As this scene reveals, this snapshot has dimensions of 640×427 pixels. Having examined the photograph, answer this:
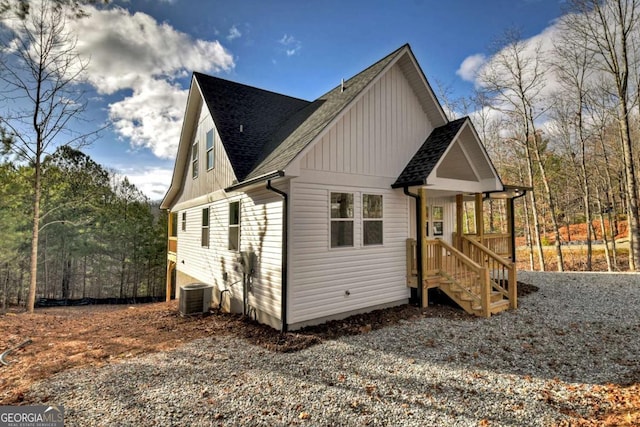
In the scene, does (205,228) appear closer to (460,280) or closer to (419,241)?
(419,241)

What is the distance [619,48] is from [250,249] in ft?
60.7

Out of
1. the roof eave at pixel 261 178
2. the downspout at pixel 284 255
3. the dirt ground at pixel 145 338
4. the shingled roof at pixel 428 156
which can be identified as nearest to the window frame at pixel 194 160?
the roof eave at pixel 261 178

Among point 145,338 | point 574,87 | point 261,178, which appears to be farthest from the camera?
point 574,87

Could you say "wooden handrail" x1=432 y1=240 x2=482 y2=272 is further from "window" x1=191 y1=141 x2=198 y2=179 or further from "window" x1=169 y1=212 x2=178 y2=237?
"window" x1=169 y1=212 x2=178 y2=237

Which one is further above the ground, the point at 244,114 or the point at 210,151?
the point at 244,114

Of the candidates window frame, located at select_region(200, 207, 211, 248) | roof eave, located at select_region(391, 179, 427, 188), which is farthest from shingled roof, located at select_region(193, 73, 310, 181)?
roof eave, located at select_region(391, 179, 427, 188)

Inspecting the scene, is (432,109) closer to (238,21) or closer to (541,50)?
(238,21)

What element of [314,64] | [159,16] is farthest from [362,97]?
[159,16]

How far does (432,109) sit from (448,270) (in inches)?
188

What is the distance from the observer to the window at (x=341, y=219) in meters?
6.90

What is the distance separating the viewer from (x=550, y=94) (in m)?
16.2

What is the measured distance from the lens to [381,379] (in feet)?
13.7

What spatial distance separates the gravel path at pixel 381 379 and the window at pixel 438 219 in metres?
4.35

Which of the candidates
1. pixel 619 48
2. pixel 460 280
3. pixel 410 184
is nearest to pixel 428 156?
pixel 410 184
